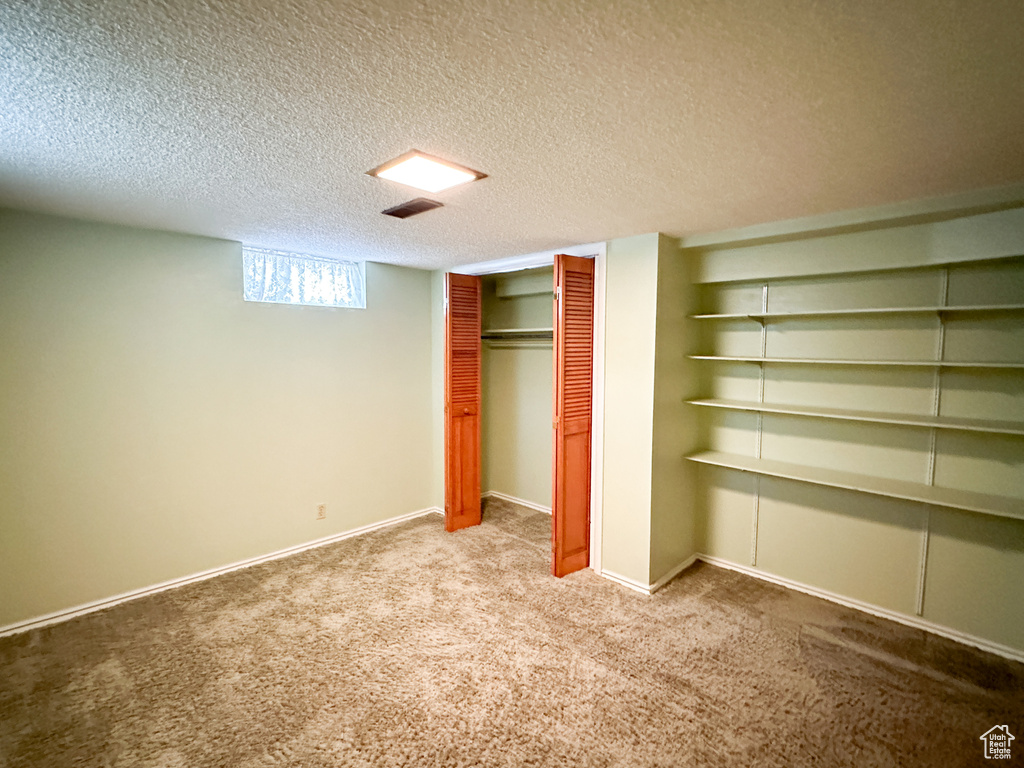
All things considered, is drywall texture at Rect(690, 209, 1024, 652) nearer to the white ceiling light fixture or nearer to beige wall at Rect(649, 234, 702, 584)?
beige wall at Rect(649, 234, 702, 584)

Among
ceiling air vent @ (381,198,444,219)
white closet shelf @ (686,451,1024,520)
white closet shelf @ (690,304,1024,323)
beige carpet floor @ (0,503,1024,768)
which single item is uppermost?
ceiling air vent @ (381,198,444,219)

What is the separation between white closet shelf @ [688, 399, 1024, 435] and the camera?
2252mm

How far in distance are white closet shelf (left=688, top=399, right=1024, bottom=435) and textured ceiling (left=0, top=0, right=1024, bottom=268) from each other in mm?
1109

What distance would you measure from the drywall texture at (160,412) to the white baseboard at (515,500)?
51.9 inches

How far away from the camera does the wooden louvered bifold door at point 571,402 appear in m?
3.16

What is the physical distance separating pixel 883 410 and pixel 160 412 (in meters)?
4.41

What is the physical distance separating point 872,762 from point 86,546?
13.2ft

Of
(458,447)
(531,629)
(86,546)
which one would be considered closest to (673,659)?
(531,629)

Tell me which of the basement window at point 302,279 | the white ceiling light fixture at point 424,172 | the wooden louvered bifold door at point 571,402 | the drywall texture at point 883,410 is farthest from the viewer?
the basement window at point 302,279

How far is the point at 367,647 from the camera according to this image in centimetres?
249

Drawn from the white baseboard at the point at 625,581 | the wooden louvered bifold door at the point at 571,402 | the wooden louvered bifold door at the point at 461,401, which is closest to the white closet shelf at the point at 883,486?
the wooden louvered bifold door at the point at 571,402

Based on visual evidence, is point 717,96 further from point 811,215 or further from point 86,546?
point 86,546

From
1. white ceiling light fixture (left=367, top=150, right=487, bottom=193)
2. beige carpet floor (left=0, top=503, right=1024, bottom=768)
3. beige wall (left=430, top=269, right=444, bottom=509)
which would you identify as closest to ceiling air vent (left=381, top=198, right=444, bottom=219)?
white ceiling light fixture (left=367, top=150, right=487, bottom=193)

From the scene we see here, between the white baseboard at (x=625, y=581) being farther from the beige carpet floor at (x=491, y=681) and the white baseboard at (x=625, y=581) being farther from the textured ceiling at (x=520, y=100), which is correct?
the textured ceiling at (x=520, y=100)
